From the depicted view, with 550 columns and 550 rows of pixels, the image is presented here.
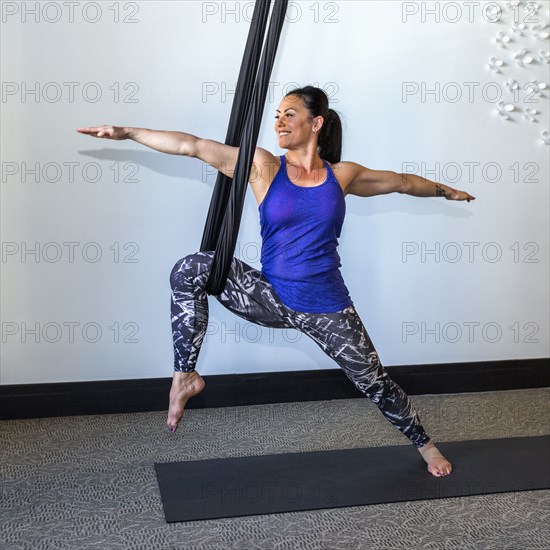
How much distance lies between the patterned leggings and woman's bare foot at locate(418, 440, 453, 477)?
0.24 meters

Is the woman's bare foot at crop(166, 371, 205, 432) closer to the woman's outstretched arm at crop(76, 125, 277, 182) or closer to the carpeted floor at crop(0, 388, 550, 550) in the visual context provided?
the carpeted floor at crop(0, 388, 550, 550)

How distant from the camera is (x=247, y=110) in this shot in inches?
106

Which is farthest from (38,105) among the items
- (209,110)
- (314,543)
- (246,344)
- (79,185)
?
(314,543)

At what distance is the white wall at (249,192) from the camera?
383 centimetres

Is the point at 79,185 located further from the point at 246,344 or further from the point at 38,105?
the point at 246,344

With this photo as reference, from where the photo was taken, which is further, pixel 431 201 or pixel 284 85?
pixel 431 201

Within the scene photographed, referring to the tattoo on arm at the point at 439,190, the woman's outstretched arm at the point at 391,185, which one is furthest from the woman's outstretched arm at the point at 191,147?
the tattoo on arm at the point at 439,190

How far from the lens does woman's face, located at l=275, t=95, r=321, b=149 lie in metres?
3.09

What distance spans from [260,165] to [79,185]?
1.19 meters

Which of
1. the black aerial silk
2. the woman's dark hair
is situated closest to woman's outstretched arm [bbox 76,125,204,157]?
the black aerial silk

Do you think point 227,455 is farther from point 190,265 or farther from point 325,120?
point 325,120

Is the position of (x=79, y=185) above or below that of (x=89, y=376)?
above

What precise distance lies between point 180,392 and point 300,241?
68 cm

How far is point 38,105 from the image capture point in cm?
379
